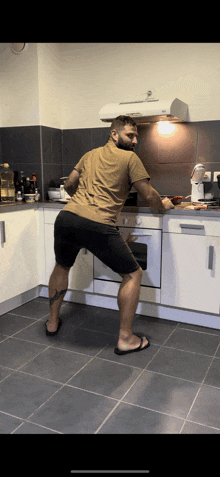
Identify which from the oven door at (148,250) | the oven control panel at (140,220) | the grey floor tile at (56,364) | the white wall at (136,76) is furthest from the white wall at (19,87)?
the grey floor tile at (56,364)

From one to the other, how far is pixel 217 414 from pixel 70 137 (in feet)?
8.76

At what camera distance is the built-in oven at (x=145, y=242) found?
2.62 meters

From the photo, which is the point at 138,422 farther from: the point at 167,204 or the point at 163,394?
the point at 167,204

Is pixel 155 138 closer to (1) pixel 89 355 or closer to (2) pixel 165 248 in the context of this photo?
(2) pixel 165 248

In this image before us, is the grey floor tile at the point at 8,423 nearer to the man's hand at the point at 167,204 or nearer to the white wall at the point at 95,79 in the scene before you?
the man's hand at the point at 167,204

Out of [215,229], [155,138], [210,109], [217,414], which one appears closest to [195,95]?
[210,109]

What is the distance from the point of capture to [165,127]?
3.07 m

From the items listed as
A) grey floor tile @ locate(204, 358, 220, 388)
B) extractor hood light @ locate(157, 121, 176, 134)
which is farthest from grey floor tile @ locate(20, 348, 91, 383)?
extractor hood light @ locate(157, 121, 176, 134)

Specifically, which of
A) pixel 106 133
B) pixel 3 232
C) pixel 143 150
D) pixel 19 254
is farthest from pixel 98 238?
pixel 106 133

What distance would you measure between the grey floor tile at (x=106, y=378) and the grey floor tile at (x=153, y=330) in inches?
16.2

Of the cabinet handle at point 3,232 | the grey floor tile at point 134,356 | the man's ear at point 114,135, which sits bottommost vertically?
the grey floor tile at point 134,356

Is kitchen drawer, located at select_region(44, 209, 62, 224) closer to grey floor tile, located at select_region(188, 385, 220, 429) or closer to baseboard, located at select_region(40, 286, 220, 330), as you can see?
baseboard, located at select_region(40, 286, 220, 330)
